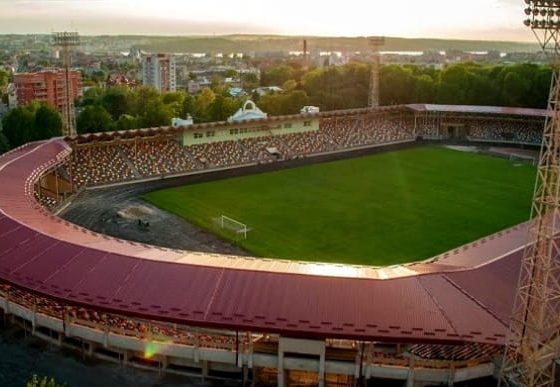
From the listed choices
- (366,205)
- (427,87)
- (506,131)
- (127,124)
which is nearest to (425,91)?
(427,87)

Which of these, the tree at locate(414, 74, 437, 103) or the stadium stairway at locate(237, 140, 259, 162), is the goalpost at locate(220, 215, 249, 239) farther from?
the tree at locate(414, 74, 437, 103)

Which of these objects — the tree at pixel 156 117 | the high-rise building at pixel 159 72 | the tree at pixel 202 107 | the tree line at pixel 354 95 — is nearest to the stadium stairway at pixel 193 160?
the tree at pixel 156 117

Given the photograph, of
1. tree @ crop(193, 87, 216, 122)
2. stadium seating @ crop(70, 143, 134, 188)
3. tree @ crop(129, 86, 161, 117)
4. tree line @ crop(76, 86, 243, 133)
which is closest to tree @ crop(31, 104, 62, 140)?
tree line @ crop(76, 86, 243, 133)

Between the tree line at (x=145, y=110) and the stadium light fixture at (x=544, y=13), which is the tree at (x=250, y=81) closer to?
the tree line at (x=145, y=110)

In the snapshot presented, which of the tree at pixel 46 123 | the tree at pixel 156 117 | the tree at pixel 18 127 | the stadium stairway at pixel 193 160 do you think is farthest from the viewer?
the tree at pixel 156 117

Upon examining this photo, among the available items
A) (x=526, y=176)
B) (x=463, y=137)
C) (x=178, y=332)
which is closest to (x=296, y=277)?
(x=178, y=332)

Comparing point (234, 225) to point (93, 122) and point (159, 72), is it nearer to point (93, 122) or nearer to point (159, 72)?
point (93, 122)
